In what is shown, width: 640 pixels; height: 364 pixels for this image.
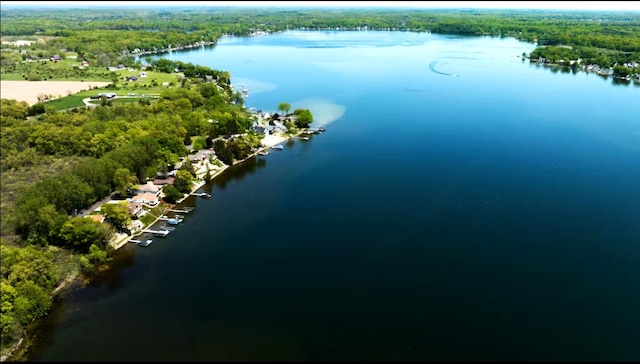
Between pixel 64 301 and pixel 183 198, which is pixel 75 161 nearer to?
pixel 183 198

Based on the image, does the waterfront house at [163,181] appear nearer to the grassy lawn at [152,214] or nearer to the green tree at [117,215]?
the grassy lawn at [152,214]

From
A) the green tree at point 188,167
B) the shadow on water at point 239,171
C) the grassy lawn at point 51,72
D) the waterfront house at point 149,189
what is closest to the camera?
the waterfront house at point 149,189

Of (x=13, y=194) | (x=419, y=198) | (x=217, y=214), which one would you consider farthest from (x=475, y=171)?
(x=13, y=194)

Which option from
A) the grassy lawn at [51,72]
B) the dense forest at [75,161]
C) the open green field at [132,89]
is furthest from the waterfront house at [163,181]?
the grassy lawn at [51,72]

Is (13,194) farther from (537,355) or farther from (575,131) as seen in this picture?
(575,131)

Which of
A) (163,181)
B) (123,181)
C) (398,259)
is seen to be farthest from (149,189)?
(398,259)

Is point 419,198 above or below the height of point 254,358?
above

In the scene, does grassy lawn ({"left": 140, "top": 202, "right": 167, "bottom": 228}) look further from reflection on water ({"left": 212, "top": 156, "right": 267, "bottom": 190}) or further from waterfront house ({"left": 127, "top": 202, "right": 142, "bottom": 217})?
reflection on water ({"left": 212, "top": 156, "right": 267, "bottom": 190})

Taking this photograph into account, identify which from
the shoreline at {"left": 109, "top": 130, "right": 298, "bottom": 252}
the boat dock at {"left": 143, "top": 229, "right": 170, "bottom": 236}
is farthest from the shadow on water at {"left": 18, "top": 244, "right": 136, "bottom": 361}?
the boat dock at {"left": 143, "top": 229, "right": 170, "bottom": 236}
